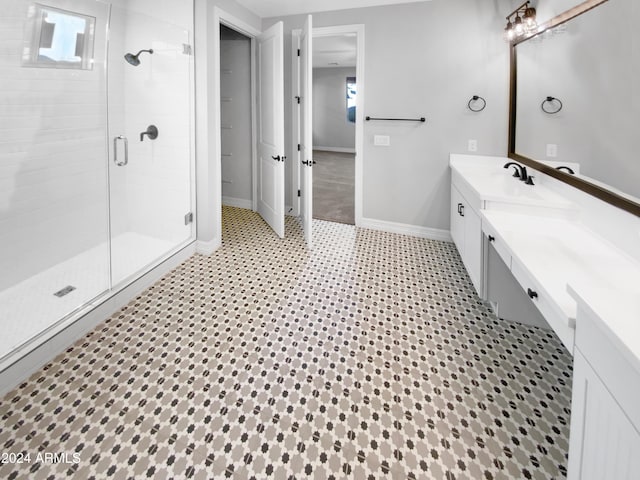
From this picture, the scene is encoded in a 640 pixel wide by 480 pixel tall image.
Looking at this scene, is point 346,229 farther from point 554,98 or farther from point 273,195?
point 554,98

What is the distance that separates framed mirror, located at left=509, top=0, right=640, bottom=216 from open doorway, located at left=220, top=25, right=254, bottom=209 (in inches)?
122

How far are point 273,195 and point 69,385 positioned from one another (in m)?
2.73

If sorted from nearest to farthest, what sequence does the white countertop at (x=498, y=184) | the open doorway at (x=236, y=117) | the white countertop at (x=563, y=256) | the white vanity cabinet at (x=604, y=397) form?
the white vanity cabinet at (x=604, y=397), the white countertop at (x=563, y=256), the white countertop at (x=498, y=184), the open doorway at (x=236, y=117)

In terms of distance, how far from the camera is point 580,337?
1106 millimetres

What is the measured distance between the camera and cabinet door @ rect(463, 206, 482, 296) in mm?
2588

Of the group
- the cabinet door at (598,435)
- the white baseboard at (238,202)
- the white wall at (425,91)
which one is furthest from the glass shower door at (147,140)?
the cabinet door at (598,435)

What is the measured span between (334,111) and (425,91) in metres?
8.00

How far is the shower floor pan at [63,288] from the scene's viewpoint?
78.3 inches

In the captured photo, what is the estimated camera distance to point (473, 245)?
2762 mm

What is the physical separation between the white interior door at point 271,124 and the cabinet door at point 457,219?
5.72ft

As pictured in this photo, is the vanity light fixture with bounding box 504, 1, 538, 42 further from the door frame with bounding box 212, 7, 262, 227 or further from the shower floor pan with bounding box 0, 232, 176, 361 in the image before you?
the shower floor pan with bounding box 0, 232, 176, 361

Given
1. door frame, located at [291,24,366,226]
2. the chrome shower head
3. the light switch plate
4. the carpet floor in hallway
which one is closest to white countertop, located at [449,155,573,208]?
the light switch plate

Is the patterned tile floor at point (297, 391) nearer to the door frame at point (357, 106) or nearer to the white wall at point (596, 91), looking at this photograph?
the white wall at point (596, 91)

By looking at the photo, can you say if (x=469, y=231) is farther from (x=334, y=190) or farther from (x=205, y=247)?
(x=334, y=190)
